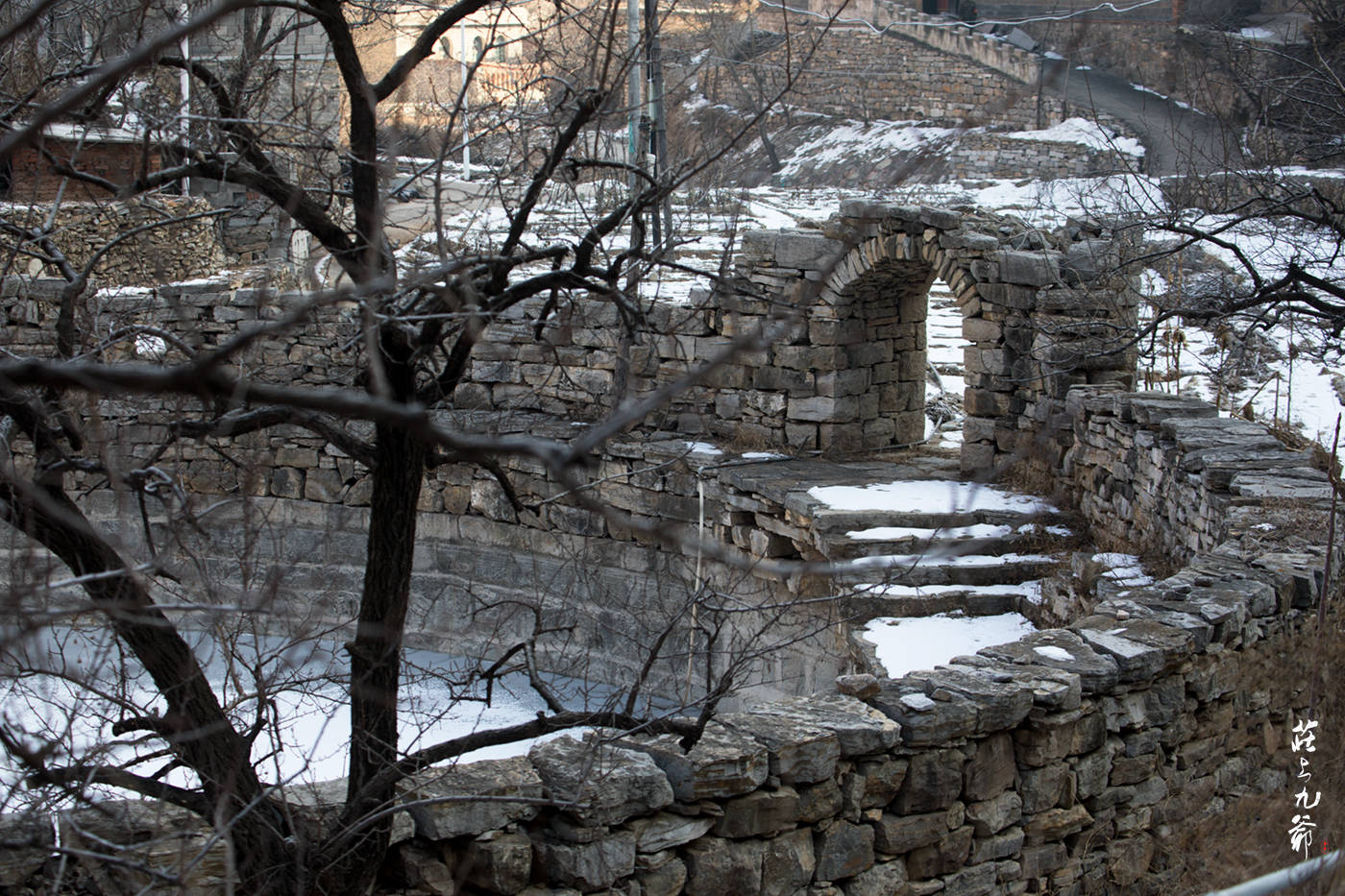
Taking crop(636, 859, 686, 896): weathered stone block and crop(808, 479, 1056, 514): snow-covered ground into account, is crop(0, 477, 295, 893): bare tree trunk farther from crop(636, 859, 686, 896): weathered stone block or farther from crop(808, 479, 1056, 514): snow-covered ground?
crop(808, 479, 1056, 514): snow-covered ground

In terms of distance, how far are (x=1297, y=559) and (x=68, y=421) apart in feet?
16.6

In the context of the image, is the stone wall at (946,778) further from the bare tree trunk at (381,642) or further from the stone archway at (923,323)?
the stone archway at (923,323)

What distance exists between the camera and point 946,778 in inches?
180

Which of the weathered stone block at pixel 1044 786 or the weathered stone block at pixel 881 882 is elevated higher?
the weathered stone block at pixel 1044 786


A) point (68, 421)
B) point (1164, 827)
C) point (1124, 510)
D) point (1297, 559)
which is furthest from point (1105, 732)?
point (68, 421)

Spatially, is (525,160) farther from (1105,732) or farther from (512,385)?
(512,385)

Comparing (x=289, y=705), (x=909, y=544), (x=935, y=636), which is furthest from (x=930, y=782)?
(x=289, y=705)

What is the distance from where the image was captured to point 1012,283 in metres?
9.21

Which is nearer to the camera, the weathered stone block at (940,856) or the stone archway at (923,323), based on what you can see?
the weathered stone block at (940,856)

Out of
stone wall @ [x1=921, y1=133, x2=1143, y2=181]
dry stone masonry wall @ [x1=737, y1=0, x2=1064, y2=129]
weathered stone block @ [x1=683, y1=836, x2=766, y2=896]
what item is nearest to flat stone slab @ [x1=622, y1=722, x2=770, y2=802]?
weathered stone block @ [x1=683, y1=836, x2=766, y2=896]

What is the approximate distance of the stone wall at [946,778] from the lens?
12.5ft

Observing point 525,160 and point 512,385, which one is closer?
point 525,160

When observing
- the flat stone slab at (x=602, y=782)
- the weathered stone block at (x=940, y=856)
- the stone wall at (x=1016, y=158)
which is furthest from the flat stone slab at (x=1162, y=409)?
the stone wall at (x=1016, y=158)

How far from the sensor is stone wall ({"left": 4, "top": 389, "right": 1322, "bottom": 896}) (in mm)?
3801
